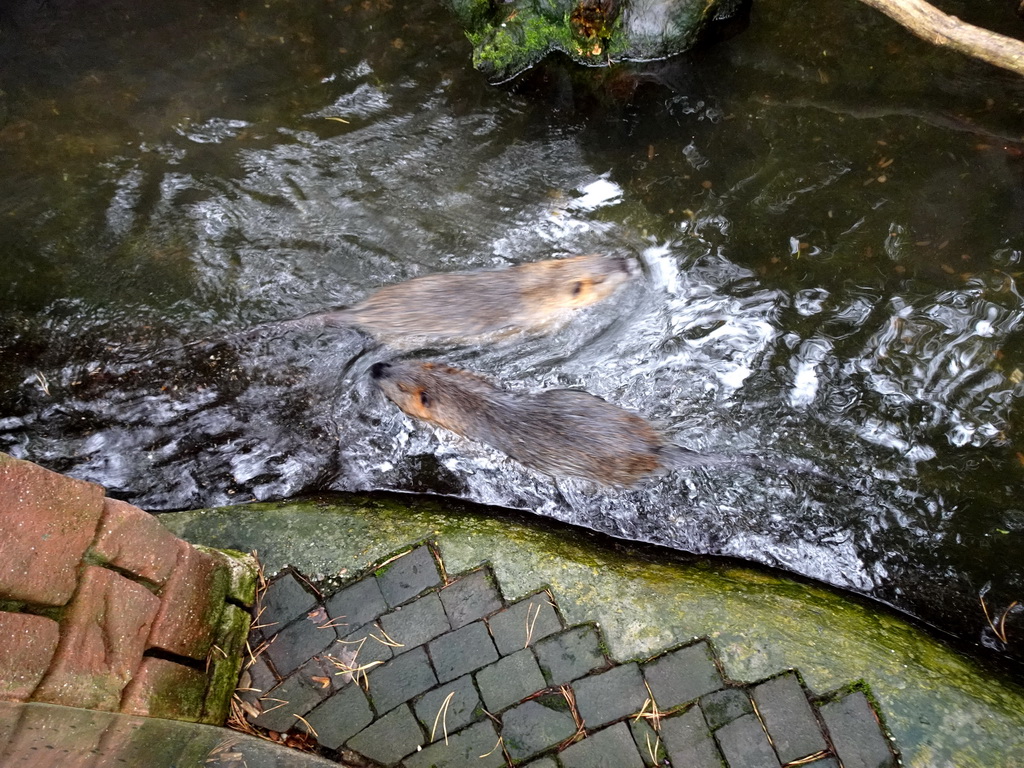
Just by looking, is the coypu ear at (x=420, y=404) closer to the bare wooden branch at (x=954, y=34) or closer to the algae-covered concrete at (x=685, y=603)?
the algae-covered concrete at (x=685, y=603)

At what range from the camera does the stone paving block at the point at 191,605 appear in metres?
2.49

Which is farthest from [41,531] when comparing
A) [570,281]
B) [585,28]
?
[585,28]

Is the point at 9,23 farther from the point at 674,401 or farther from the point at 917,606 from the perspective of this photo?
the point at 917,606

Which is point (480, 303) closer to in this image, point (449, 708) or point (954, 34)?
point (449, 708)

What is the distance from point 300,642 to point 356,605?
0.28 m

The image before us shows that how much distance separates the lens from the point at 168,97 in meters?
5.57

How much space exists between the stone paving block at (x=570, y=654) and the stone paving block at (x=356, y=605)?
74 centimetres

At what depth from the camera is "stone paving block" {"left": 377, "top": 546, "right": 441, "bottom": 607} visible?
9.78 ft

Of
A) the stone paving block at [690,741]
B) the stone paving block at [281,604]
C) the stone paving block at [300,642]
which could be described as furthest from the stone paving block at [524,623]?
the stone paving block at [281,604]

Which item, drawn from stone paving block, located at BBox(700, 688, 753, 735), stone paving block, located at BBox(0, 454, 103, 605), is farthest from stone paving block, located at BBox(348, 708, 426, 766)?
stone paving block, located at BBox(0, 454, 103, 605)

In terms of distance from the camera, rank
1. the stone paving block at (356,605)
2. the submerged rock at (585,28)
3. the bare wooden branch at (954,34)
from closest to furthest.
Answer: the stone paving block at (356,605), the bare wooden branch at (954,34), the submerged rock at (585,28)

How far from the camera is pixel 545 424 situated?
3.61 meters

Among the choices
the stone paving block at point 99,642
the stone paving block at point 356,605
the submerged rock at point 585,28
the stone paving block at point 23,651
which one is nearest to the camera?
the stone paving block at point 23,651

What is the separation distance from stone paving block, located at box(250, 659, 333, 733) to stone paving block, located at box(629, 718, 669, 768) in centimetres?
129
